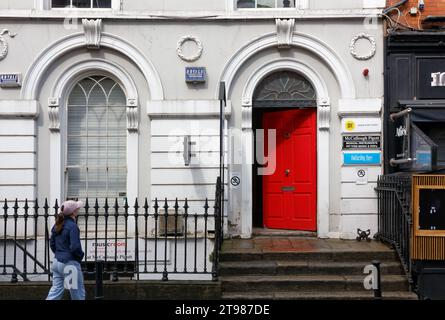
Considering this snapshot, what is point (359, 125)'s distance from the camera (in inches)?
414

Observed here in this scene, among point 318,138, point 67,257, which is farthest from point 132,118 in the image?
point 67,257

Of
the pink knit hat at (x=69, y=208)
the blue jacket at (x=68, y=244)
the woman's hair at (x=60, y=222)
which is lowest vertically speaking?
the blue jacket at (x=68, y=244)

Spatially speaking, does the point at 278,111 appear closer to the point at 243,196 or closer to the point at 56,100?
the point at 243,196

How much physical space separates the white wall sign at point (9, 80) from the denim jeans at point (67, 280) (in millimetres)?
4288

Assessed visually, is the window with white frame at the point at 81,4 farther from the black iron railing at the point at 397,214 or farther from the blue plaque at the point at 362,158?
the black iron railing at the point at 397,214

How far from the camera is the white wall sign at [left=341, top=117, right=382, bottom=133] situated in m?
10.5

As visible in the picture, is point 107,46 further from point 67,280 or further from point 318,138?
point 67,280

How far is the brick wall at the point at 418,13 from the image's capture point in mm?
10500

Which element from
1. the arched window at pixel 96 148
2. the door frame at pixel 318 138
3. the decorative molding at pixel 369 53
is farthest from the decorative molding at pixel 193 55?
the decorative molding at pixel 369 53

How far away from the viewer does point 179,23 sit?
1066cm

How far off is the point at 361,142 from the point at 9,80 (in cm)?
644

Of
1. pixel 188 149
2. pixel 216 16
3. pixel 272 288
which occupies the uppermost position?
pixel 216 16

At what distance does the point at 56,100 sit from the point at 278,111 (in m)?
4.13


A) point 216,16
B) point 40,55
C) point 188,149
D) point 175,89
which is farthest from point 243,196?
point 40,55
